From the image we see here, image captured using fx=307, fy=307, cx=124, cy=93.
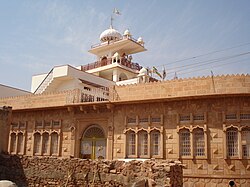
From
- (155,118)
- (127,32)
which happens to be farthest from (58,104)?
(127,32)

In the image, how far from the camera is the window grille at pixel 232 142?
49.2 ft

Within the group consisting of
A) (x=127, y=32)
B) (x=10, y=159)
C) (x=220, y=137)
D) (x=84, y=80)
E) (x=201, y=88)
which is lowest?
(x=10, y=159)

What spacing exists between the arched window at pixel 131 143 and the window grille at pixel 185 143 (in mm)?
2809

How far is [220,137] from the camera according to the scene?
15211mm

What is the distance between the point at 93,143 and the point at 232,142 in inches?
328

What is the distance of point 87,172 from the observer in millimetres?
13000

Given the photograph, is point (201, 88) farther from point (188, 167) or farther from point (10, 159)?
point (10, 159)

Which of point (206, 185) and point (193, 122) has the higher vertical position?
point (193, 122)

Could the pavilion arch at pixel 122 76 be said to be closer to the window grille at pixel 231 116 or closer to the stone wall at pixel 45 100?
the stone wall at pixel 45 100

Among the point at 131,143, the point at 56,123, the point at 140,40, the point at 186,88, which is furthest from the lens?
the point at 140,40

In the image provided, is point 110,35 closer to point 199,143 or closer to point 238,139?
point 199,143

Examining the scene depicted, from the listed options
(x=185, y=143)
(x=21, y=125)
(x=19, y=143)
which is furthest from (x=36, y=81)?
(x=185, y=143)

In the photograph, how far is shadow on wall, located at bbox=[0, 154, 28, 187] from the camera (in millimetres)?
15391

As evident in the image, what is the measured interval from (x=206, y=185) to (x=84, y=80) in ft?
50.5
